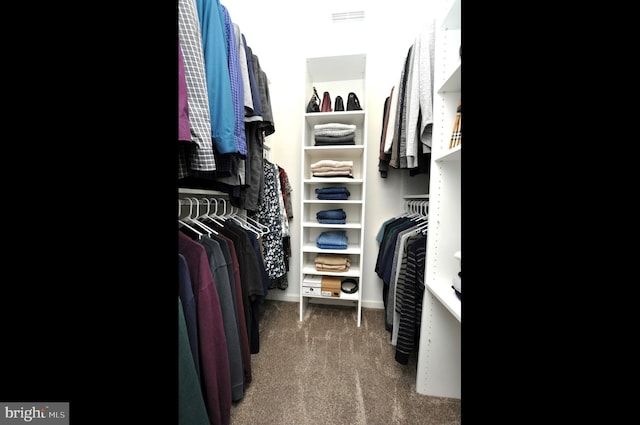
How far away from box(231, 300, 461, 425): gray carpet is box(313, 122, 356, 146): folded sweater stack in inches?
49.5

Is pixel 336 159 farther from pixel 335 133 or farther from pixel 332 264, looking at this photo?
pixel 332 264

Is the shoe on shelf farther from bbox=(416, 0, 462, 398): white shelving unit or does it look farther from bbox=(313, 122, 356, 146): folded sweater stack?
bbox=(416, 0, 462, 398): white shelving unit

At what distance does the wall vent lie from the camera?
1.69 metres

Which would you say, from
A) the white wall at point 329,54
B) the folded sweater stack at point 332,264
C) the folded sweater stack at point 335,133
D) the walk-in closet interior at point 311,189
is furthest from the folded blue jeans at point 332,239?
the folded sweater stack at point 335,133

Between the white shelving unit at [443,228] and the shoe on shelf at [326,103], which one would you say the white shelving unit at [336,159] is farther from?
the white shelving unit at [443,228]

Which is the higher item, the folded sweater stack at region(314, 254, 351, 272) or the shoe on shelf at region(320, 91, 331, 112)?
the shoe on shelf at region(320, 91, 331, 112)

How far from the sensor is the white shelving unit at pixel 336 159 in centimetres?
161

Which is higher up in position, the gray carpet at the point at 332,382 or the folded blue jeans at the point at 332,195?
the folded blue jeans at the point at 332,195

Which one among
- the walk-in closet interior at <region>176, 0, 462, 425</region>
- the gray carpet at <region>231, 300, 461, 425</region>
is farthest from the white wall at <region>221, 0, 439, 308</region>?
the gray carpet at <region>231, 300, 461, 425</region>

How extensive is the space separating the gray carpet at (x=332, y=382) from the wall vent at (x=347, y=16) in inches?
85.4
